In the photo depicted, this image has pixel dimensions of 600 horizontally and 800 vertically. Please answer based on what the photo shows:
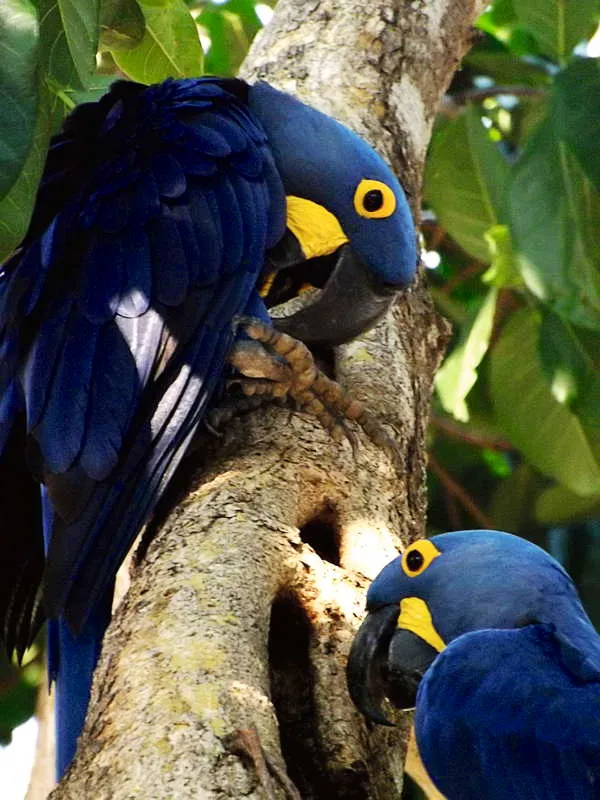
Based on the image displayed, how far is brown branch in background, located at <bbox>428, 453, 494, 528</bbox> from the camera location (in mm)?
3594

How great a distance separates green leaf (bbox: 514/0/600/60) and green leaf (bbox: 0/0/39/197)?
163 centimetres

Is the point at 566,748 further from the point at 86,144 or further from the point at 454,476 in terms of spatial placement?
the point at 454,476

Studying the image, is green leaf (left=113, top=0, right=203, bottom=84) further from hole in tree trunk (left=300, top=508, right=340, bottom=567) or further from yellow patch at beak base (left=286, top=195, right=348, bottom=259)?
hole in tree trunk (left=300, top=508, right=340, bottom=567)

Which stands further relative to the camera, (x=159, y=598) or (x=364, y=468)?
(x=364, y=468)

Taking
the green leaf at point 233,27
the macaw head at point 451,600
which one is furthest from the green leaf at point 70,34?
the green leaf at point 233,27

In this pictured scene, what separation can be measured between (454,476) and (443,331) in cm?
150

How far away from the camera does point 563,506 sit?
132 inches

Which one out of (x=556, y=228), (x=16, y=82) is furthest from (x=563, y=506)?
(x=16, y=82)

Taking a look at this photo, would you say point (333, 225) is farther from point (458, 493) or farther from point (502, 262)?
point (458, 493)

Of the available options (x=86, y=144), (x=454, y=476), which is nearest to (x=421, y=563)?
(x=86, y=144)

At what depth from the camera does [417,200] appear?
8.32 feet

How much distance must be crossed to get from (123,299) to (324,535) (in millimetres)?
472

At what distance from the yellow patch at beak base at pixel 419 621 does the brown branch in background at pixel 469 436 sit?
1696 millimetres

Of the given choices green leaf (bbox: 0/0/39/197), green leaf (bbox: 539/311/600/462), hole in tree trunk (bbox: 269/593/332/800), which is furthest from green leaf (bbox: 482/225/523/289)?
green leaf (bbox: 0/0/39/197)
